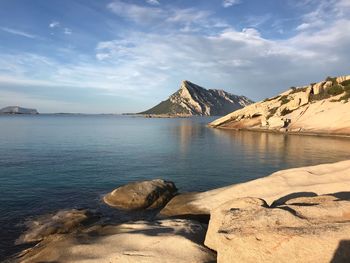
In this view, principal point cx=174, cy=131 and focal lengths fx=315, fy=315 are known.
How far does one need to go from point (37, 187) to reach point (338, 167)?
27.2 m

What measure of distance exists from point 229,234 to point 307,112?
92.4 m

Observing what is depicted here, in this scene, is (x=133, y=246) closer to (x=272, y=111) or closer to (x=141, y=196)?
(x=141, y=196)

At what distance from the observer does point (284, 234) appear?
10.6 metres

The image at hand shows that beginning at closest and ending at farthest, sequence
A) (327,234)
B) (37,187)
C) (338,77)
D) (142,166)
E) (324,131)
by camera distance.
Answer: (327,234) < (37,187) < (142,166) < (324,131) < (338,77)

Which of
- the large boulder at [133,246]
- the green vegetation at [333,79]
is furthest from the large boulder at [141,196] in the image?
the green vegetation at [333,79]

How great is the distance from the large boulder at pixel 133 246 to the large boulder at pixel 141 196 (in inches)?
330

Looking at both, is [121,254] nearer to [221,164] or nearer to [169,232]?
[169,232]

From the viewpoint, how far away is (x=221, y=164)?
44719 mm

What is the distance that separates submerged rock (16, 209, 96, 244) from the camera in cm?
1919

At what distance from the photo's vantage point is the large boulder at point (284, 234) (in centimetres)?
1002

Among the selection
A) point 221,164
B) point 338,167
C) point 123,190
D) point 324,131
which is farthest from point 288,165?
point 324,131

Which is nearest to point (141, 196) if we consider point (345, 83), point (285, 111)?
point (285, 111)

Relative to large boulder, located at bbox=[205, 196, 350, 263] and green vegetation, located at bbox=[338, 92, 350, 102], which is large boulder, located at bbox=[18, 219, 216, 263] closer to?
large boulder, located at bbox=[205, 196, 350, 263]

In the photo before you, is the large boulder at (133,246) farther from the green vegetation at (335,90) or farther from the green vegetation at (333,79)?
the green vegetation at (333,79)
